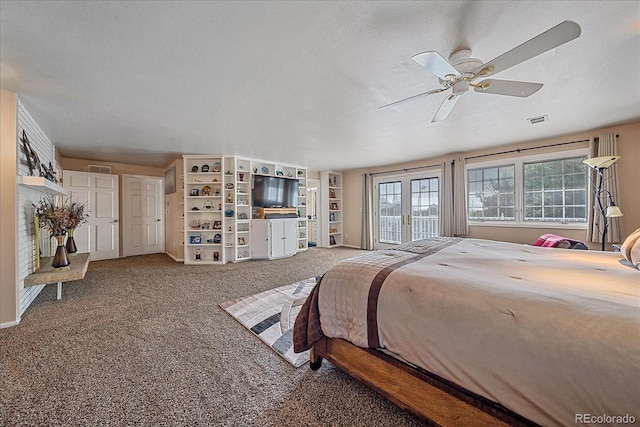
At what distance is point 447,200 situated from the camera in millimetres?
5156

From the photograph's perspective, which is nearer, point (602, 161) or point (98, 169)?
point (602, 161)

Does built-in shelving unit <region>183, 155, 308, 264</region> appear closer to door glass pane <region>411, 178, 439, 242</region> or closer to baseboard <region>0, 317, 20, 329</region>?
baseboard <region>0, 317, 20, 329</region>

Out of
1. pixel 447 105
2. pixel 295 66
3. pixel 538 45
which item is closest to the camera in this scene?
pixel 538 45

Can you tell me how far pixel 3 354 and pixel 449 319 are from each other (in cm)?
313

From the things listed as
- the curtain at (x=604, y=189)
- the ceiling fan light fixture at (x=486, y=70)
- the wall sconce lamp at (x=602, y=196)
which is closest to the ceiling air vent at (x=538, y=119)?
the wall sconce lamp at (x=602, y=196)

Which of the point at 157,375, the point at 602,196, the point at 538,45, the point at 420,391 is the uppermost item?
the point at 538,45

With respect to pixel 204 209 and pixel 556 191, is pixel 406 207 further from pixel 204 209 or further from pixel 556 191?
pixel 204 209

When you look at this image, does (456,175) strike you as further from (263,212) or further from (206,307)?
(206,307)

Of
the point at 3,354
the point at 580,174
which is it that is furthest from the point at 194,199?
the point at 580,174

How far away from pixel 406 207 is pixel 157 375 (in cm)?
567

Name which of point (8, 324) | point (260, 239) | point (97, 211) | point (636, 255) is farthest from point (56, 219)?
point (636, 255)

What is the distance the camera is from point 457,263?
1687 millimetres

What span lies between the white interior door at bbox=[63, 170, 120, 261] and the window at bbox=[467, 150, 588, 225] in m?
7.79

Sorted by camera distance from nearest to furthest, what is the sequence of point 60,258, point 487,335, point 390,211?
point 487,335
point 60,258
point 390,211
